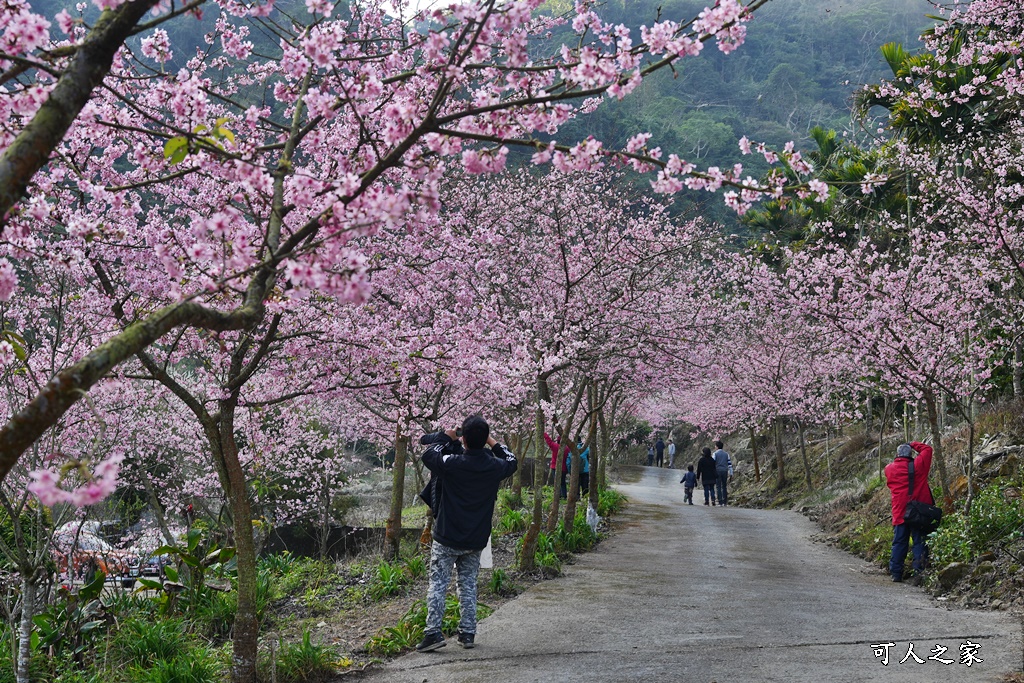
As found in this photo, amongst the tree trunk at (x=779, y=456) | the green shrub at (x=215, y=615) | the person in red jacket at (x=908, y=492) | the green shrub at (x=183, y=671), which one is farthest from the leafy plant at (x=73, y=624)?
the tree trunk at (x=779, y=456)

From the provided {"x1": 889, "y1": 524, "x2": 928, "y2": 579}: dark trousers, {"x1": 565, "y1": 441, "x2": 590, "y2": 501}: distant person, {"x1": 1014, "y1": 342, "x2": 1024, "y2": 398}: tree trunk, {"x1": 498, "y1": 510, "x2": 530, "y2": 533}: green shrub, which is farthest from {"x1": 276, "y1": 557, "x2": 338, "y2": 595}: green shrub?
{"x1": 1014, "y1": 342, "x2": 1024, "y2": 398}: tree trunk

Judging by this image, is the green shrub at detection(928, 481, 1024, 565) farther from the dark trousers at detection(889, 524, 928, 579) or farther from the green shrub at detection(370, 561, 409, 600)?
the green shrub at detection(370, 561, 409, 600)

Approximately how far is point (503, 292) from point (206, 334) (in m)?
5.32

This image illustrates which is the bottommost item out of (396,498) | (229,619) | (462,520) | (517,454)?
(229,619)

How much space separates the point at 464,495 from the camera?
6.14 m

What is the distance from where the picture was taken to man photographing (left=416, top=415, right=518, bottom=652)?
611 centimetres

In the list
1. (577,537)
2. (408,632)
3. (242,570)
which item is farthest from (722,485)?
(242,570)

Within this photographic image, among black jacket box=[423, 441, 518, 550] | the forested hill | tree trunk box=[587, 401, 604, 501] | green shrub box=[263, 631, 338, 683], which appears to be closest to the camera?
green shrub box=[263, 631, 338, 683]

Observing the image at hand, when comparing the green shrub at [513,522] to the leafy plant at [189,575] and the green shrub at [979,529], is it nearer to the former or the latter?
the leafy plant at [189,575]

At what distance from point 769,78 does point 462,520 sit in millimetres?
82014

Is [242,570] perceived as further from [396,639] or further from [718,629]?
[718,629]

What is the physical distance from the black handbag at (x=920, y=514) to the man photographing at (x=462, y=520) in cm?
572

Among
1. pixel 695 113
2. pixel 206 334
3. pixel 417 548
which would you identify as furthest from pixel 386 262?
pixel 695 113

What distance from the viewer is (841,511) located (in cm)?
1617
